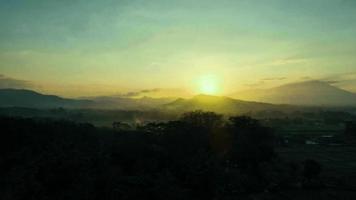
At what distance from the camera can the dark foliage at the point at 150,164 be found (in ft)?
58.4

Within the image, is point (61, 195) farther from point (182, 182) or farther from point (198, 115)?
point (198, 115)

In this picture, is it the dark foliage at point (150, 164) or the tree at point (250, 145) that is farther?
the tree at point (250, 145)

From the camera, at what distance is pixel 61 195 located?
17.3 m

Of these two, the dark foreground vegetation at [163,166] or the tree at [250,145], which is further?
the tree at [250,145]

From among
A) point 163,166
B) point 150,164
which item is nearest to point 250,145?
point 163,166

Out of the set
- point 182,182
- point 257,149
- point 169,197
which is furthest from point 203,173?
point 257,149

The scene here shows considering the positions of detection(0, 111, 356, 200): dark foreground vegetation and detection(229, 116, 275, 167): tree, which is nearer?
detection(0, 111, 356, 200): dark foreground vegetation

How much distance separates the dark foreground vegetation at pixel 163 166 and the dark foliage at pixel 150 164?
0.05 m

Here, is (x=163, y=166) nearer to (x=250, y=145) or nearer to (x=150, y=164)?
(x=150, y=164)

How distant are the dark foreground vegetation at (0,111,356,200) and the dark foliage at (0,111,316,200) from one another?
1.8 inches

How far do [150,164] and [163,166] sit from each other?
3.16 ft

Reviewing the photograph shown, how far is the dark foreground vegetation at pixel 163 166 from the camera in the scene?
17859 mm

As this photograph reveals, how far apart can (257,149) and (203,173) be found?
1547 cm

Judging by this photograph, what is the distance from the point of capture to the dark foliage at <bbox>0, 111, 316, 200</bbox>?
17.8 metres
